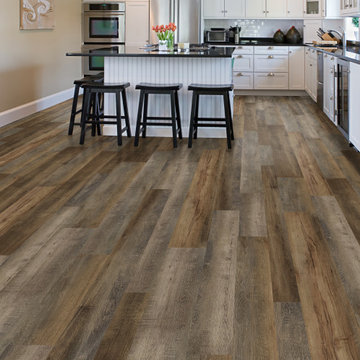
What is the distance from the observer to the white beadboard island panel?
232 inches

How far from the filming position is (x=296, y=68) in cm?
973

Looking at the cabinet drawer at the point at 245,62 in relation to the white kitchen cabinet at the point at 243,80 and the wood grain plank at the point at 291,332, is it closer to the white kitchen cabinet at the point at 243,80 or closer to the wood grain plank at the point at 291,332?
the white kitchen cabinet at the point at 243,80

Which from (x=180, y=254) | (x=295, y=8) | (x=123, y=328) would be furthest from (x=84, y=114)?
(x=295, y=8)

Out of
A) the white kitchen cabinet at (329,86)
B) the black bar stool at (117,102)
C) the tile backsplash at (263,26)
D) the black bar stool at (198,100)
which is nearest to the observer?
the black bar stool at (198,100)

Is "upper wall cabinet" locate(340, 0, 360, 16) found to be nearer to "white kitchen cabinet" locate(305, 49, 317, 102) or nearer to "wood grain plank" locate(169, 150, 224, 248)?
"white kitchen cabinet" locate(305, 49, 317, 102)

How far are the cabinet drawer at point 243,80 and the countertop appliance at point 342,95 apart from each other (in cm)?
375

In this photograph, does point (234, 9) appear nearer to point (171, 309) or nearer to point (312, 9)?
point (312, 9)

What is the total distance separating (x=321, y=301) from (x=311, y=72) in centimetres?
700

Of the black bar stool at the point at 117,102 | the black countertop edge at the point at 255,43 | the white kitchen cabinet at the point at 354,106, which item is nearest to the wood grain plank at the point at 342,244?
the white kitchen cabinet at the point at 354,106

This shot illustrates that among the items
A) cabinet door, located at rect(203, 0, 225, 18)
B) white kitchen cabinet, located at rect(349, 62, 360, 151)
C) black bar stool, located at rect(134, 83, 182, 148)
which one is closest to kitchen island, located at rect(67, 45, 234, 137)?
black bar stool, located at rect(134, 83, 182, 148)

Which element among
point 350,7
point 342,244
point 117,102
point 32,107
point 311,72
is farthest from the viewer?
point 311,72

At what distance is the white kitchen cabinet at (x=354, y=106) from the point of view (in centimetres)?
496

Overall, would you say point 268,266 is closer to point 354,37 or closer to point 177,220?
point 177,220

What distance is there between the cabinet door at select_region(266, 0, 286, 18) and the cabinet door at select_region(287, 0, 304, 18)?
3.3 inches
